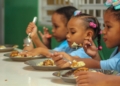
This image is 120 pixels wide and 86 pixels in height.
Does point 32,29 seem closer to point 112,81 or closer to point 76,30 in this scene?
point 76,30

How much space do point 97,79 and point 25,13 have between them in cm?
242

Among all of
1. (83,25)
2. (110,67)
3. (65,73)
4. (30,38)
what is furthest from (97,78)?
(30,38)

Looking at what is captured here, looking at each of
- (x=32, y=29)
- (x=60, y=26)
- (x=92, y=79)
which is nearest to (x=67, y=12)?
(x=60, y=26)

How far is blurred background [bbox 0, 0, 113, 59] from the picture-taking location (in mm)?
2207

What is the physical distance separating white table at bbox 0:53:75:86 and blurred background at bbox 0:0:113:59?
0.67 meters

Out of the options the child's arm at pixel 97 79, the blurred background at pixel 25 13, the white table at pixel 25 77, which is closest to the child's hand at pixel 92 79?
the child's arm at pixel 97 79

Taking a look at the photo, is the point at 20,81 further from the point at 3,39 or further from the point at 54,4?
the point at 3,39

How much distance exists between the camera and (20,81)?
1.09 m

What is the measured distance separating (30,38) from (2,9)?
1754 mm

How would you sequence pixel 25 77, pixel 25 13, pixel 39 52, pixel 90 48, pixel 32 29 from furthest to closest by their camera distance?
pixel 25 13 < pixel 32 29 < pixel 39 52 < pixel 90 48 < pixel 25 77

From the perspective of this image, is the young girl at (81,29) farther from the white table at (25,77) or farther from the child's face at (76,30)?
the white table at (25,77)

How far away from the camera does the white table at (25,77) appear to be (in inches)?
41.5

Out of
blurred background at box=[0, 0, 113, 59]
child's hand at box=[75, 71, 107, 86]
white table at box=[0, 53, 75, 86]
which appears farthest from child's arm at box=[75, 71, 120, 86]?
blurred background at box=[0, 0, 113, 59]

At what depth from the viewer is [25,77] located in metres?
1.16
